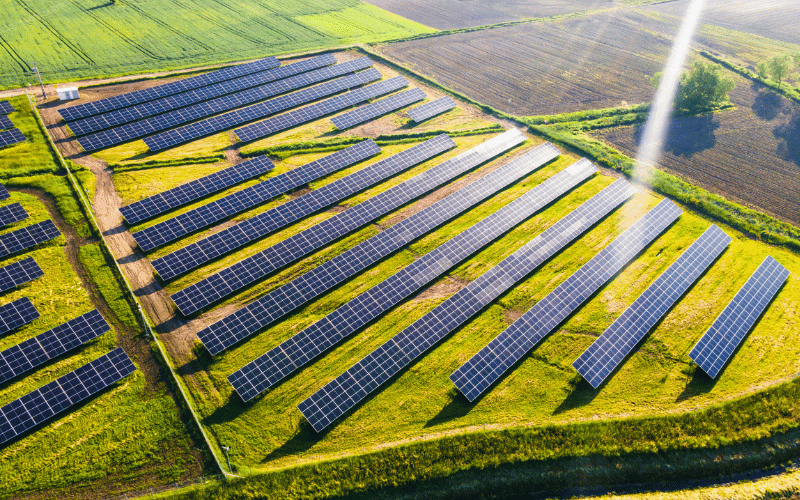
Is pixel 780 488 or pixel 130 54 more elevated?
pixel 130 54

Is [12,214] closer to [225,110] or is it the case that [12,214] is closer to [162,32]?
[225,110]

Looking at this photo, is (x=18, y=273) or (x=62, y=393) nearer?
(x=62, y=393)

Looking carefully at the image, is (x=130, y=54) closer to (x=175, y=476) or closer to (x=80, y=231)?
(x=80, y=231)

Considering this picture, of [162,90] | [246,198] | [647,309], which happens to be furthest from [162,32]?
[647,309]

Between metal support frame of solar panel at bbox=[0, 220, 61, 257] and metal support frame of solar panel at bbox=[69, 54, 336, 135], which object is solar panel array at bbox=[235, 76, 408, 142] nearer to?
metal support frame of solar panel at bbox=[69, 54, 336, 135]

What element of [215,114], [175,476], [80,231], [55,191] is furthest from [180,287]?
[215,114]

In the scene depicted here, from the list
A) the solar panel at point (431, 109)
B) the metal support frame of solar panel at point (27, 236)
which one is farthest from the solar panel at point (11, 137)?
the solar panel at point (431, 109)
